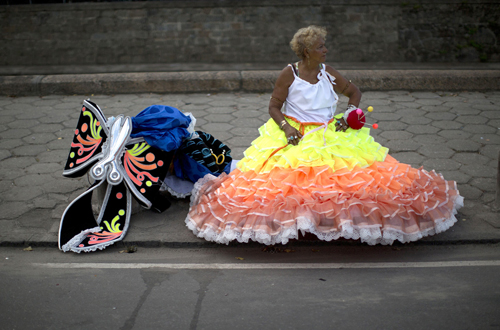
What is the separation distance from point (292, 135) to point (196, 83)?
4311mm

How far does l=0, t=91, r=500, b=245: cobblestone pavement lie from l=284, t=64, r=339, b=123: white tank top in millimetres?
1273

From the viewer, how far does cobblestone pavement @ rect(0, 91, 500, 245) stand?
370 cm

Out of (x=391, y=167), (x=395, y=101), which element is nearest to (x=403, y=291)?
(x=391, y=167)

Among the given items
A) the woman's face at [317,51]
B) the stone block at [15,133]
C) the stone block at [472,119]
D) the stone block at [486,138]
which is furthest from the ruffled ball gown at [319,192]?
the stone block at [15,133]

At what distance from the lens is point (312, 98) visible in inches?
141

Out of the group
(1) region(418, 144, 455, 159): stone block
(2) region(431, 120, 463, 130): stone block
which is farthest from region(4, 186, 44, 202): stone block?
(2) region(431, 120, 463, 130): stone block

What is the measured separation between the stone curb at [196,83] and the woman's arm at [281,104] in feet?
12.8

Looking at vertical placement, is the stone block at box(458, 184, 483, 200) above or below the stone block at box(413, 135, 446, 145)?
below

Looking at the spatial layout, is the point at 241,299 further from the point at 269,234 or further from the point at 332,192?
the point at 332,192

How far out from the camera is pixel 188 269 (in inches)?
126

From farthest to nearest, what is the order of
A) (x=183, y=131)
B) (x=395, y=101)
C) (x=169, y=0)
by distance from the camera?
(x=169, y=0) < (x=395, y=101) < (x=183, y=131)

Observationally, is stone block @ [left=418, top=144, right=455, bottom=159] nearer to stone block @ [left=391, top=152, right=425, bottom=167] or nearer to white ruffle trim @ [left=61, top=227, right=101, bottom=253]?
stone block @ [left=391, top=152, right=425, bottom=167]

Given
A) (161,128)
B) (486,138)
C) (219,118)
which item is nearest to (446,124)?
(486,138)

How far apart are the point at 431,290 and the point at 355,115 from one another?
4.64 ft
